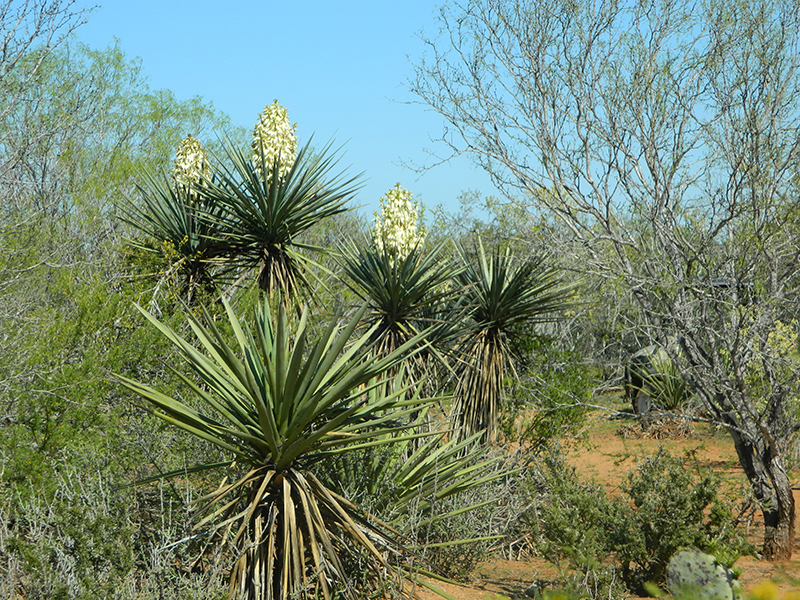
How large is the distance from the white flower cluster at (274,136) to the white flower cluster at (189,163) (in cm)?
84

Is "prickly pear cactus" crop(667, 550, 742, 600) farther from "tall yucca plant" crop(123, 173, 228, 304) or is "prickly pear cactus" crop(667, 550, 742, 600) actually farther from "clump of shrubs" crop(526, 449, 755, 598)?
"tall yucca plant" crop(123, 173, 228, 304)

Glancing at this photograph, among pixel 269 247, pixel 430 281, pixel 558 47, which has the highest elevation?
pixel 558 47

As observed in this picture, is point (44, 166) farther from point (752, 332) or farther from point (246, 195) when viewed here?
point (752, 332)

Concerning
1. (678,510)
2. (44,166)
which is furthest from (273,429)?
(44,166)

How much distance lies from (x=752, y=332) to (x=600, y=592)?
2.77m

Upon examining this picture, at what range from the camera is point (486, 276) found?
8.94 m

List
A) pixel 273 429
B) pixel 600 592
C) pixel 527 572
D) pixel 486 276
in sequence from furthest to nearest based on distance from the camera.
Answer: pixel 486 276 → pixel 527 572 → pixel 600 592 → pixel 273 429

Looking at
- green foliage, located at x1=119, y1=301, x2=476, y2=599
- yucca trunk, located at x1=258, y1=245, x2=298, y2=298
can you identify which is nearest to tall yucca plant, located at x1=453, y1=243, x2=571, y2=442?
yucca trunk, located at x1=258, y1=245, x2=298, y2=298

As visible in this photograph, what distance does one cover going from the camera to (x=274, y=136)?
9055 mm

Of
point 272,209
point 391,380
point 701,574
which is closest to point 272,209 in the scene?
point 272,209

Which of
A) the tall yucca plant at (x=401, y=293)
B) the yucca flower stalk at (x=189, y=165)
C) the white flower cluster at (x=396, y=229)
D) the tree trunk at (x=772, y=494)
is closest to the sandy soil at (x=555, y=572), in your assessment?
the tree trunk at (x=772, y=494)

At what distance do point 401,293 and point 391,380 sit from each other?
1.16 meters

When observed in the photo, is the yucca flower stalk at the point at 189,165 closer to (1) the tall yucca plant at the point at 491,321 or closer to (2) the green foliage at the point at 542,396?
(1) the tall yucca plant at the point at 491,321

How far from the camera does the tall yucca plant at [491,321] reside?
869cm
